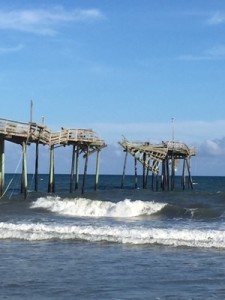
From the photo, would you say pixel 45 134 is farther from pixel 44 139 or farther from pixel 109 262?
pixel 109 262

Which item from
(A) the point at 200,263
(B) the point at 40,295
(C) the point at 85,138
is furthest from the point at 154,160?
(B) the point at 40,295

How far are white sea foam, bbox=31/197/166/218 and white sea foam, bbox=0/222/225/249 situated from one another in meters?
9.22

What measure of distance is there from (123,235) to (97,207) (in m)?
13.5

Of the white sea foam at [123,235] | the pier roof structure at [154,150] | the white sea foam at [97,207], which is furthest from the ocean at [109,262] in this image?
the pier roof structure at [154,150]

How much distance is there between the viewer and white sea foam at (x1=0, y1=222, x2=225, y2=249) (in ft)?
55.9

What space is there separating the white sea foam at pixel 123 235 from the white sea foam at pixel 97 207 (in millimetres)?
9217

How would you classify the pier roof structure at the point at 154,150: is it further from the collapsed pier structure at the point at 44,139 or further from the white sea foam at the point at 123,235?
the white sea foam at the point at 123,235

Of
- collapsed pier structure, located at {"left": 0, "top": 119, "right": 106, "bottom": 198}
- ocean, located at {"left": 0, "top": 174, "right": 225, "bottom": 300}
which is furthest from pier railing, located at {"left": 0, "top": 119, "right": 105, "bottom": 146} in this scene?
ocean, located at {"left": 0, "top": 174, "right": 225, "bottom": 300}

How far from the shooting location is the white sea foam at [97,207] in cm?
3023

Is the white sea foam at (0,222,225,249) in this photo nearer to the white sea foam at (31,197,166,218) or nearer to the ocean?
the ocean

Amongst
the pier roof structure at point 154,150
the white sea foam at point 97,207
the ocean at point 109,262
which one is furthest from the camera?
the pier roof structure at point 154,150

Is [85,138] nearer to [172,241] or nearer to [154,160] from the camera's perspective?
[154,160]

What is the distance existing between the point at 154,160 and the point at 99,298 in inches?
1565

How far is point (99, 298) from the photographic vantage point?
992 centimetres
